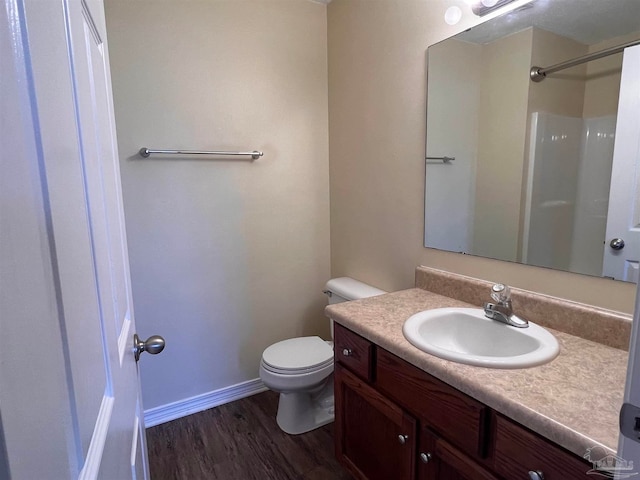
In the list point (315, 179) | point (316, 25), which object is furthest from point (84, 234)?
point (316, 25)

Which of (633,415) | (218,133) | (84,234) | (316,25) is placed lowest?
(633,415)

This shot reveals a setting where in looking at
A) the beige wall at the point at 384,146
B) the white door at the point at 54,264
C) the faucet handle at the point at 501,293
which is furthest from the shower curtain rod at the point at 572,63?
the white door at the point at 54,264

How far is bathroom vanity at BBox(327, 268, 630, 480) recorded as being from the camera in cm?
72

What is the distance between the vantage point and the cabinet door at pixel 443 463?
34.7 inches

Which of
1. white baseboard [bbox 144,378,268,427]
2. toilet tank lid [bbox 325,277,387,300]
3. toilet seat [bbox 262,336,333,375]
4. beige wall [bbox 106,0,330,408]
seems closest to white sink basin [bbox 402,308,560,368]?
toilet tank lid [bbox 325,277,387,300]

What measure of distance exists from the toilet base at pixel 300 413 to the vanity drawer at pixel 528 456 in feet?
4.17

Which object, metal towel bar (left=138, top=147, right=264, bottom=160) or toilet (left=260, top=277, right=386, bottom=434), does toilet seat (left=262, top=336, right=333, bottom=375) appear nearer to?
toilet (left=260, top=277, right=386, bottom=434)

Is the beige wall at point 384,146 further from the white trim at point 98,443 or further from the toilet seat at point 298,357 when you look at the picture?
the white trim at point 98,443

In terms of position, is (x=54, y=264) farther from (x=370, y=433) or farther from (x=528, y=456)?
(x=370, y=433)

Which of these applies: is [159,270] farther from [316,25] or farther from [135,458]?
[316,25]

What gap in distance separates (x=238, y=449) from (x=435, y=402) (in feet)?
4.21

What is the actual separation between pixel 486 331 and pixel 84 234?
121 cm

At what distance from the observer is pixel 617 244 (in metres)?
1.03

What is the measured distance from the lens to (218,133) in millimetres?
1990
